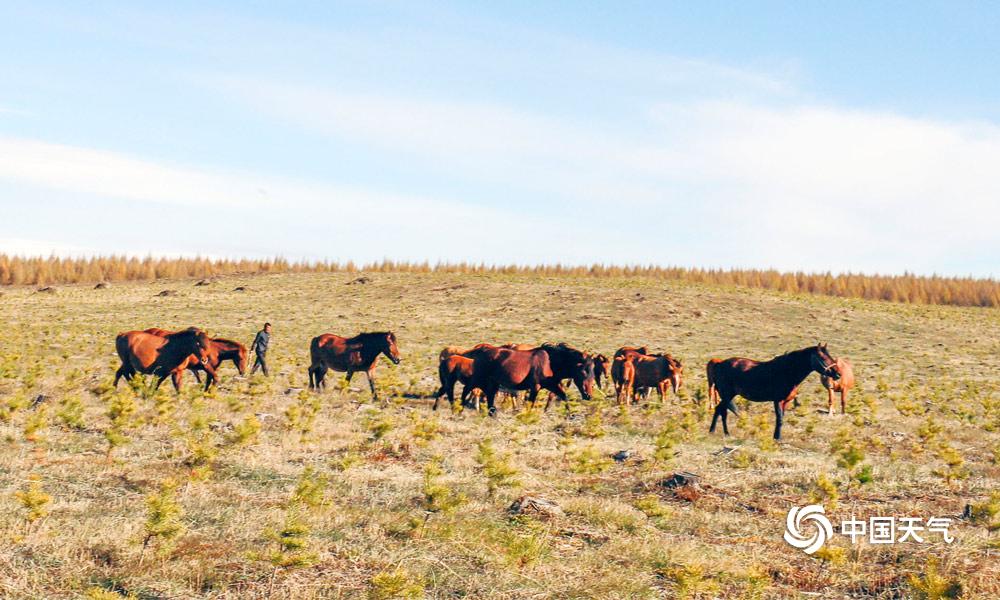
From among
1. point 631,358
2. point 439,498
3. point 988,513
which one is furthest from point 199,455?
point 631,358

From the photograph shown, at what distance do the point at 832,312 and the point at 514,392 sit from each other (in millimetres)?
41194

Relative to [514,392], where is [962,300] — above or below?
above

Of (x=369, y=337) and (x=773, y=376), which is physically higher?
(x=773, y=376)

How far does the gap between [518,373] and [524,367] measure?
21cm

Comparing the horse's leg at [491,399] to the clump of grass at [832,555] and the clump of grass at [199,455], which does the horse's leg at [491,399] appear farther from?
the clump of grass at [832,555]

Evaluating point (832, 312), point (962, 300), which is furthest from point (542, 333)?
point (962, 300)

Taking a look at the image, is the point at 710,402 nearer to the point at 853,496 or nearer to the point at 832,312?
the point at 853,496

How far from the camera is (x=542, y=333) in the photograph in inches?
1784

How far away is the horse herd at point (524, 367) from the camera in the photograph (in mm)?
17938

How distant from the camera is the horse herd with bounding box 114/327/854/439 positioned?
17938mm

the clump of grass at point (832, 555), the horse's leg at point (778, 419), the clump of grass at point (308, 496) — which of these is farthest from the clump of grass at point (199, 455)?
the horse's leg at point (778, 419)

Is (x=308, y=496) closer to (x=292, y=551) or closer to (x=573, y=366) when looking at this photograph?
(x=292, y=551)

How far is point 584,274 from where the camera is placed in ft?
262

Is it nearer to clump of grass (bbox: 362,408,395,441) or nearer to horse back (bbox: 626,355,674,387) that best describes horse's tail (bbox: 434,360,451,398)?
clump of grass (bbox: 362,408,395,441)
